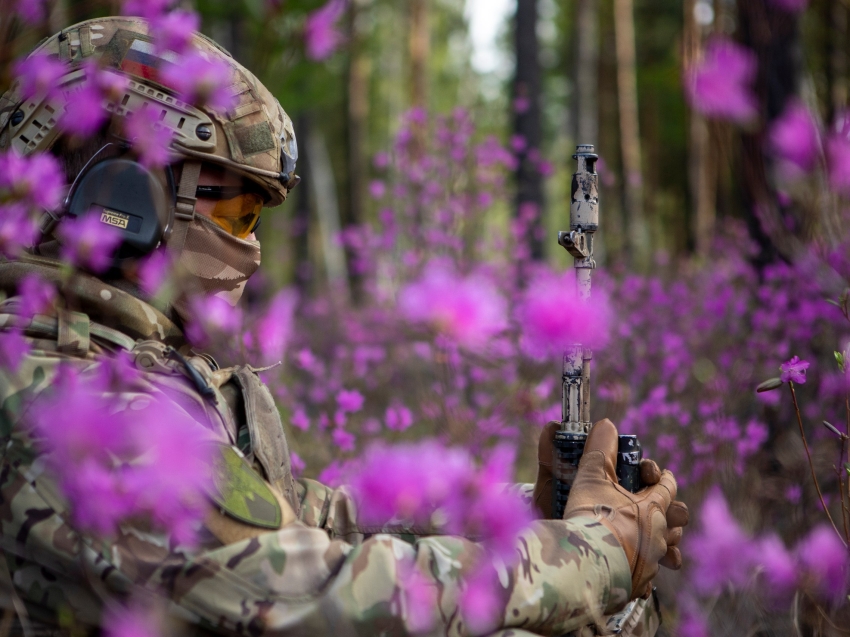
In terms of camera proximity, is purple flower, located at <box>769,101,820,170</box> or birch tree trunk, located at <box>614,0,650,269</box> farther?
birch tree trunk, located at <box>614,0,650,269</box>

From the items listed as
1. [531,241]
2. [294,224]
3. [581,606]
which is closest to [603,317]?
[581,606]

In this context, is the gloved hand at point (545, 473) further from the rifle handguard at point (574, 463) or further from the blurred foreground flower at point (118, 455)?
the blurred foreground flower at point (118, 455)

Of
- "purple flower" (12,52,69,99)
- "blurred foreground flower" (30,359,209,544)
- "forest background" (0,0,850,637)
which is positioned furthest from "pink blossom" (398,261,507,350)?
"purple flower" (12,52,69,99)

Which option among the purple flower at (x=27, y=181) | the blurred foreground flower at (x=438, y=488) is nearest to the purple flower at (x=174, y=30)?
the purple flower at (x=27, y=181)

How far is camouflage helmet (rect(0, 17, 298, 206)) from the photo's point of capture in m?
1.96

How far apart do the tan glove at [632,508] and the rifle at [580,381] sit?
0.06 meters

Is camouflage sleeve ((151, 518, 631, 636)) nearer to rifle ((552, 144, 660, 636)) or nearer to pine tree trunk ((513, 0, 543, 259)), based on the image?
rifle ((552, 144, 660, 636))

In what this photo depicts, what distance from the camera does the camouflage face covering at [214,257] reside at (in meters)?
2.06

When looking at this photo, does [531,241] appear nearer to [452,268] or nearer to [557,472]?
[452,268]

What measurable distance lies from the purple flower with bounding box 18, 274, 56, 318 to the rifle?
3.74ft

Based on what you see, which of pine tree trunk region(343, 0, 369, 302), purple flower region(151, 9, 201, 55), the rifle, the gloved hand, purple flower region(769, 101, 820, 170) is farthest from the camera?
pine tree trunk region(343, 0, 369, 302)

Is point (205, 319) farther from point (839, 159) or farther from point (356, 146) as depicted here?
point (356, 146)

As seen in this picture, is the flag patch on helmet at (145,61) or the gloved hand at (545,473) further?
the gloved hand at (545,473)

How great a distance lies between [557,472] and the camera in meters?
2.21
